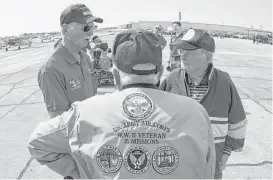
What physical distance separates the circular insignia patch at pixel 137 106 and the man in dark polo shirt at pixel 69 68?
1.30 meters

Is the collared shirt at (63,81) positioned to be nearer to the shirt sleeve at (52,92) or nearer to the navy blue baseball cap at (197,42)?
the shirt sleeve at (52,92)

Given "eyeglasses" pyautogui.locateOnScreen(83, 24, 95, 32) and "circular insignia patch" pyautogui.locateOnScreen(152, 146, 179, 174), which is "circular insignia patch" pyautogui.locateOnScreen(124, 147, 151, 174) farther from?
"eyeglasses" pyautogui.locateOnScreen(83, 24, 95, 32)

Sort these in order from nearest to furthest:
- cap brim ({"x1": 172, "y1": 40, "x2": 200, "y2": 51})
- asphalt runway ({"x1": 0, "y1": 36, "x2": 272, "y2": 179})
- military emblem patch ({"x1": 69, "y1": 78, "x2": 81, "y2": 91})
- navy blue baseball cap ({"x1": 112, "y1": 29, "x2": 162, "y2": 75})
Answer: navy blue baseball cap ({"x1": 112, "y1": 29, "x2": 162, "y2": 75}) < cap brim ({"x1": 172, "y1": 40, "x2": 200, "y2": 51}) < military emblem patch ({"x1": 69, "y1": 78, "x2": 81, "y2": 91}) < asphalt runway ({"x1": 0, "y1": 36, "x2": 272, "y2": 179})

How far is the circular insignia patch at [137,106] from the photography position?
142 cm

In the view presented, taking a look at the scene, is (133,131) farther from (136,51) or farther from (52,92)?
(52,92)

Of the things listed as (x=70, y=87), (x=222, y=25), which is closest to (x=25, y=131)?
(x=70, y=87)

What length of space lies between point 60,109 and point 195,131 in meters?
1.48

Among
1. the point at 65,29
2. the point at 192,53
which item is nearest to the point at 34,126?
the point at 65,29

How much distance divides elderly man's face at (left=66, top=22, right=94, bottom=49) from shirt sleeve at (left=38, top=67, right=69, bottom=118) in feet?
1.57

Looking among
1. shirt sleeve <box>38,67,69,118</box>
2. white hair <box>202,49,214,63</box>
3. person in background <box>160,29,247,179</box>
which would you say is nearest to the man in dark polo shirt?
shirt sleeve <box>38,67,69,118</box>

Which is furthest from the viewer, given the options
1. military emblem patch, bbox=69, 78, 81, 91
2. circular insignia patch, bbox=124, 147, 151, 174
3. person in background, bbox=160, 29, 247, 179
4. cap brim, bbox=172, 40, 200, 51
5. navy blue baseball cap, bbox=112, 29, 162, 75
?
military emblem patch, bbox=69, 78, 81, 91

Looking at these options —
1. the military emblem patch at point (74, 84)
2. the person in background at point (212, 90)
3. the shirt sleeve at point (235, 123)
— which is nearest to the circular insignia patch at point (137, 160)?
the person in background at point (212, 90)

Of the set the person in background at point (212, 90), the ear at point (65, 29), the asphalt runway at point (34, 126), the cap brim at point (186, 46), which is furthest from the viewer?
the asphalt runway at point (34, 126)

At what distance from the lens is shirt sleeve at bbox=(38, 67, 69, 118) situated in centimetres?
257
